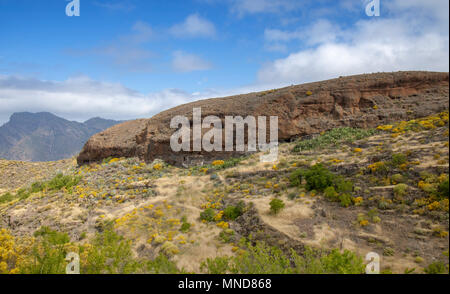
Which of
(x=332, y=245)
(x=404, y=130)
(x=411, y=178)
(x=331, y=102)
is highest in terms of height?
(x=331, y=102)

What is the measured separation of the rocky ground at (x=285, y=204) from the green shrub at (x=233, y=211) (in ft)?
0.46

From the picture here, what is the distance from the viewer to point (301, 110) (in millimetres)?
15812

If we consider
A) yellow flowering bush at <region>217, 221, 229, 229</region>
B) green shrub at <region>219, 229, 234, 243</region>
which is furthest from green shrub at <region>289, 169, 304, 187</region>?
green shrub at <region>219, 229, 234, 243</region>

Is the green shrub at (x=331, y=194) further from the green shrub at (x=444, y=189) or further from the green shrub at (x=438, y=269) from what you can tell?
the green shrub at (x=438, y=269)

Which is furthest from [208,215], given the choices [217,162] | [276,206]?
[217,162]

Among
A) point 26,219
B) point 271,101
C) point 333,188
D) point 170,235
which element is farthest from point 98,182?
point 333,188

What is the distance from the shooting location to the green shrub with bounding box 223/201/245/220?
9391 mm

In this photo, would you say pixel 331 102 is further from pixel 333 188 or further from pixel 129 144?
pixel 129 144

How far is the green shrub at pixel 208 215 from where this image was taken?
9.64 meters

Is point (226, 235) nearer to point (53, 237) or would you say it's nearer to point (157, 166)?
point (53, 237)

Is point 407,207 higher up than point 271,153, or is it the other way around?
point 271,153

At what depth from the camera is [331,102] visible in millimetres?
15133
